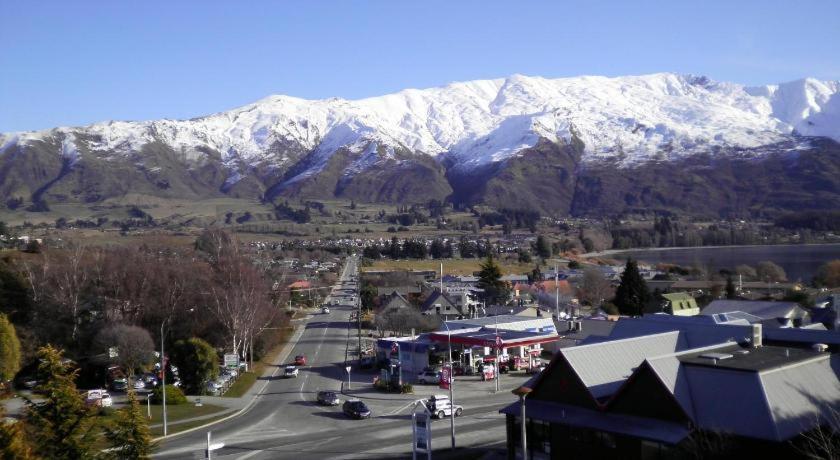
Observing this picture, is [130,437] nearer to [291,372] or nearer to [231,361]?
[231,361]

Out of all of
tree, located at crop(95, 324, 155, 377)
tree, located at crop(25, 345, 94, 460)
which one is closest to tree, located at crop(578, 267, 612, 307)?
tree, located at crop(95, 324, 155, 377)

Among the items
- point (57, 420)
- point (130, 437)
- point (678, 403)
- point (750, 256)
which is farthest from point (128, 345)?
point (750, 256)

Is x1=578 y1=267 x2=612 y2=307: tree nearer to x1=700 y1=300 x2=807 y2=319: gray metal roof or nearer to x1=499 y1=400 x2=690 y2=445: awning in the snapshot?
x1=700 y1=300 x2=807 y2=319: gray metal roof

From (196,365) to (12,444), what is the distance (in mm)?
21729

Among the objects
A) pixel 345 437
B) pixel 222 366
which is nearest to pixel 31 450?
pixel 345 437

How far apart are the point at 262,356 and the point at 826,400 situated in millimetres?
33546

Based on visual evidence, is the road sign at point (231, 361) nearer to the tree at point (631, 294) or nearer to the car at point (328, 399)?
the car at point (328, 399)

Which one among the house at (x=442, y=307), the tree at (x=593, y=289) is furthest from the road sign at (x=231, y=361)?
the tree at (x=593, y=289)

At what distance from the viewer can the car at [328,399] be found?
97.7 feet

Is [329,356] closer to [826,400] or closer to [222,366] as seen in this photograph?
[222,366]

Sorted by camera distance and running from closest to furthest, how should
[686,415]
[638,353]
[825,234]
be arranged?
[686,415], [638,353], [825,234]

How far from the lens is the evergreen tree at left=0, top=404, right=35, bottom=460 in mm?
12883

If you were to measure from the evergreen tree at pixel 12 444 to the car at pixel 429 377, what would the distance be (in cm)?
2205

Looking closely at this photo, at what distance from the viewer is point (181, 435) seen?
25.5 m
